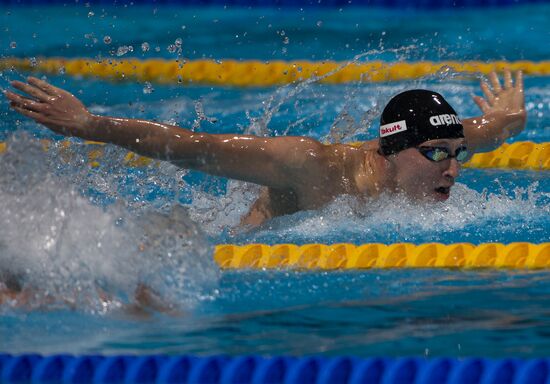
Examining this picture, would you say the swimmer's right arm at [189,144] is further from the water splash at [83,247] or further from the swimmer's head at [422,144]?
the swimmer's head at [422,144]

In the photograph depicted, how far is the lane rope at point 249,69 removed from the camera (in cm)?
612

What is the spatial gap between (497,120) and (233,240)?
116 cm

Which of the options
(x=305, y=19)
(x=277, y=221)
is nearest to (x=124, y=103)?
(x=305, y=19)

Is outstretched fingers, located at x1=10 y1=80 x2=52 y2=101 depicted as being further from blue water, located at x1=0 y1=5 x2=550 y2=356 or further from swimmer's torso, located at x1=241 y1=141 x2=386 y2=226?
swimmer's torso, located at x1=241 y1=141 x2=386 y2=226

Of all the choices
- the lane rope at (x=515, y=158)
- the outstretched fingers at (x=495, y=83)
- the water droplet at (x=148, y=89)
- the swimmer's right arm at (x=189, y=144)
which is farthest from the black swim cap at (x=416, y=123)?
the water droplet at (x=148, y=89)

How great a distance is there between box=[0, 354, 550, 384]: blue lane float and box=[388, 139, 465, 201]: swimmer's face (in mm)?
1249

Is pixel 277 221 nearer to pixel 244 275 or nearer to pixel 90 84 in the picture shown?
pixel 244 275

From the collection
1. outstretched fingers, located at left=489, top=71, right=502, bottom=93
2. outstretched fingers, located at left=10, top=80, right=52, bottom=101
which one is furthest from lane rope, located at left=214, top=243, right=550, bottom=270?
outstretched fingers, located at left=489, top=71, right=502, bottom=93

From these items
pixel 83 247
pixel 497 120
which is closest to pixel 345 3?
pixel 497 120

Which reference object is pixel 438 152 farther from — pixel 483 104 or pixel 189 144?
pixel 189 144

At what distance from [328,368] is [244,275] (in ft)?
3.17

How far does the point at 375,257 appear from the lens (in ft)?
11.5

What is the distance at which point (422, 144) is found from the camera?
3.61m

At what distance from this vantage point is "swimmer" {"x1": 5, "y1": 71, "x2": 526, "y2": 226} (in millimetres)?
3188
